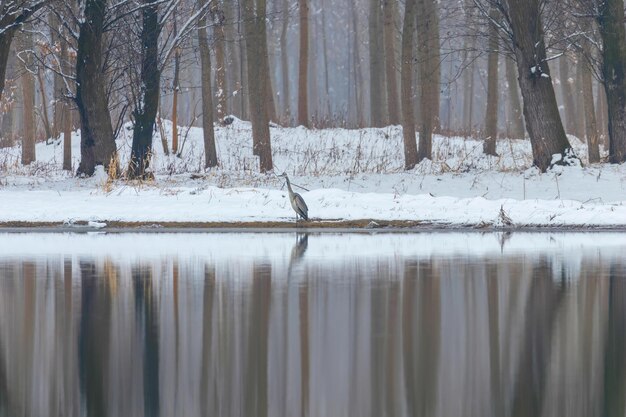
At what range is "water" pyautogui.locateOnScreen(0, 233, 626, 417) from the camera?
685 centimetres

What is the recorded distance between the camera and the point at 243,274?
13.0 m

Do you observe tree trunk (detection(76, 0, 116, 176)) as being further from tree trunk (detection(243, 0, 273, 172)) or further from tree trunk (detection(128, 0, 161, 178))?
tree trunk (detection(243, 0, 273, 172))

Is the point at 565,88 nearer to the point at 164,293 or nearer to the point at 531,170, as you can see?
the point at 531,170

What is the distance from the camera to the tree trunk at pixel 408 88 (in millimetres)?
32062

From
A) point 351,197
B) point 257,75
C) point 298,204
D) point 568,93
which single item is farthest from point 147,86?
point 568,93

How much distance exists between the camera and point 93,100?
1082 inches

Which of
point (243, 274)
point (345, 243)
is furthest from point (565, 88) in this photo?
point (243, 274)

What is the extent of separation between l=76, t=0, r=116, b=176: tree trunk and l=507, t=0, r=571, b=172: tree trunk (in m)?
10.0

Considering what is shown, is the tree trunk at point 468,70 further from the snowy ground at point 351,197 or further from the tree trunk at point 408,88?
the snowy ground at point 351,197

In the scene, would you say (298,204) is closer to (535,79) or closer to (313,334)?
(535,79)

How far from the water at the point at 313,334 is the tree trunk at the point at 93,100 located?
40.0 feet

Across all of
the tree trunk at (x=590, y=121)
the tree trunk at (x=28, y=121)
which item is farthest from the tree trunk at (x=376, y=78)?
the tree trunk at (x=28, y=121)

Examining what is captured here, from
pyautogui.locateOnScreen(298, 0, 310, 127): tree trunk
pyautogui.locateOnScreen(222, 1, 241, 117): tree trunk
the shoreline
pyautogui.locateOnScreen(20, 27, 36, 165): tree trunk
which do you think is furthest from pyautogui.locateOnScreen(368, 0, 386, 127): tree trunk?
the shoreline

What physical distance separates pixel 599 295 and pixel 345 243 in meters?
6.56
